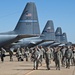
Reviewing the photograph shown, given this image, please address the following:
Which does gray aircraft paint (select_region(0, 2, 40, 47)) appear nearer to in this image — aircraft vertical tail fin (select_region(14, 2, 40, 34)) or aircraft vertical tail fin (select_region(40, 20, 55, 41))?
aircraft vertical tail fin (select_region(14, 2, 40, 34))

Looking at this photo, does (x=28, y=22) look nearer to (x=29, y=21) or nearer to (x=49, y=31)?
(x=29, y=21)

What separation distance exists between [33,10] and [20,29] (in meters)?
3.26

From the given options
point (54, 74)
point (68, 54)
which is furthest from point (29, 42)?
point (54, 74)

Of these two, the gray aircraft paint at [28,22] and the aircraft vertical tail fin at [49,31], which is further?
the aircraft vertical tail fin at [49,31]

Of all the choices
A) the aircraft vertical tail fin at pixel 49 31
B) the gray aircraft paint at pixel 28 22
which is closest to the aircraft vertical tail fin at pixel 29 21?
the gray aircraft paint at pixel 28 22

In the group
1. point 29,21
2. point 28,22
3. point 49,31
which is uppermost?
point 29,21

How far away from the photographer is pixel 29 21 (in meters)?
39.9

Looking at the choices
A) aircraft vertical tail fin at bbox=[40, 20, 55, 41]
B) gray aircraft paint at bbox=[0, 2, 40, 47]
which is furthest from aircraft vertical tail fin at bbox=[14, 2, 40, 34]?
aircraft vertical tail fin at bbox=[40, 20, 55, 41]

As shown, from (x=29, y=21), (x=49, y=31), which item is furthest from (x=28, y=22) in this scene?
(x=49, y=31)

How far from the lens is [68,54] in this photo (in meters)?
19.3

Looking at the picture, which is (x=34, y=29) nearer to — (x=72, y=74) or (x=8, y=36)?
(x=8, y=36)

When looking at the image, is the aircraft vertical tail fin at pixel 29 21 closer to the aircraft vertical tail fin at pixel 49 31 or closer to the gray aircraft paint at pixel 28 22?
the gray aircraft paint at pixel 28 22

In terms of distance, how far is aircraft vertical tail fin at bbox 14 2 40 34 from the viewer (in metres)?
39.3

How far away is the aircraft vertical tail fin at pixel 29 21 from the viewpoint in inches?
1547
